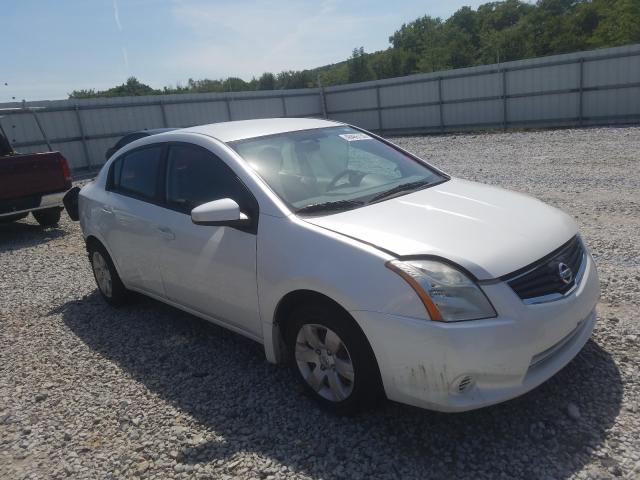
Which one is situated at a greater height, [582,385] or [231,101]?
[231,101]

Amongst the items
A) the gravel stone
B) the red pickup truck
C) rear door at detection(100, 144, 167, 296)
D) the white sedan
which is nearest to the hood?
the white sedan

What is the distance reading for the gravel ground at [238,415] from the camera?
2676 millimetres

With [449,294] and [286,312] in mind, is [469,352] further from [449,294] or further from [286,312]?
[286,312]

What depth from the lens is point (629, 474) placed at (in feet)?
7.95

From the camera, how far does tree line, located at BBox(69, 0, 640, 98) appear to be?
48.8 m

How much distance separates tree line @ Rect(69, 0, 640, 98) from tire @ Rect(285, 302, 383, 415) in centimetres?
3616

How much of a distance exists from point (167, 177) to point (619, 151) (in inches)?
445

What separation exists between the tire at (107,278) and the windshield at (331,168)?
214cm

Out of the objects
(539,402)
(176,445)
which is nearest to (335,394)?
(176,445)

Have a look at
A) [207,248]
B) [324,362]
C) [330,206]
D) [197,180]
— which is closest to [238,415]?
[324,362]

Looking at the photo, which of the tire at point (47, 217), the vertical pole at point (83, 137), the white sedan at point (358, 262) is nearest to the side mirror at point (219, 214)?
the white sedan at point (358, 262)

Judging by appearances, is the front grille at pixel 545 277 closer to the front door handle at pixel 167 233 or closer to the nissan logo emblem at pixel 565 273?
the nissan logo emblem at pixel 565 273

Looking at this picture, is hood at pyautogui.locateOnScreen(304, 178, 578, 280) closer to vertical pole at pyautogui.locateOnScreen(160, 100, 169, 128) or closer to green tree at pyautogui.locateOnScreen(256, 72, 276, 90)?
vertical pole at pyautogui.locateOnScreen(160, 100, 169, 128)

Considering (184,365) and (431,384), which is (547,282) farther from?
(184,365)
